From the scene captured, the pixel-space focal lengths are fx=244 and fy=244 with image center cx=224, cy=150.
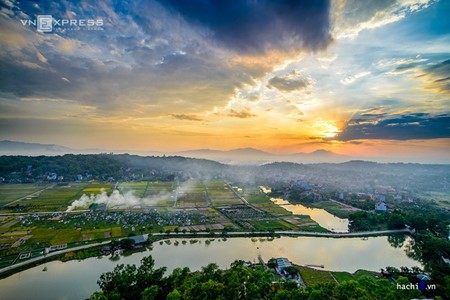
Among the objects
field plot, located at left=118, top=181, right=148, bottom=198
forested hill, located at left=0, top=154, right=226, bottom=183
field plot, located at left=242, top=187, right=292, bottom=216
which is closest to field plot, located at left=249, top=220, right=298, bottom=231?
field plot, located at left=242, top=187, right=292, bottom=216

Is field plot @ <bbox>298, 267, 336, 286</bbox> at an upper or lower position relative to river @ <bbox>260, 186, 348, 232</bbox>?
upper

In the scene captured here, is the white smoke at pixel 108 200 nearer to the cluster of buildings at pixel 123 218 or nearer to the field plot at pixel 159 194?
the field plot at pixel 159 194

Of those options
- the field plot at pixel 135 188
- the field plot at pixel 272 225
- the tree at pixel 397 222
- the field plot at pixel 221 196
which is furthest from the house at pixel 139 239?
the tree at pixel 397 222

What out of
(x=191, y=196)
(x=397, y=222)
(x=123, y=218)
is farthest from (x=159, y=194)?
(x=397, y=222)

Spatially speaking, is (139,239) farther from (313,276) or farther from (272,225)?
(313,276)

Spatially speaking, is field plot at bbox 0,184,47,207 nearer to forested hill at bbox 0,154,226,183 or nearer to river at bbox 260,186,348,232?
forested hill at bbox 0,154,226,183

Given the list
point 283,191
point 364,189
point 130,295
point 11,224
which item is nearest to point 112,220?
point 11,224
